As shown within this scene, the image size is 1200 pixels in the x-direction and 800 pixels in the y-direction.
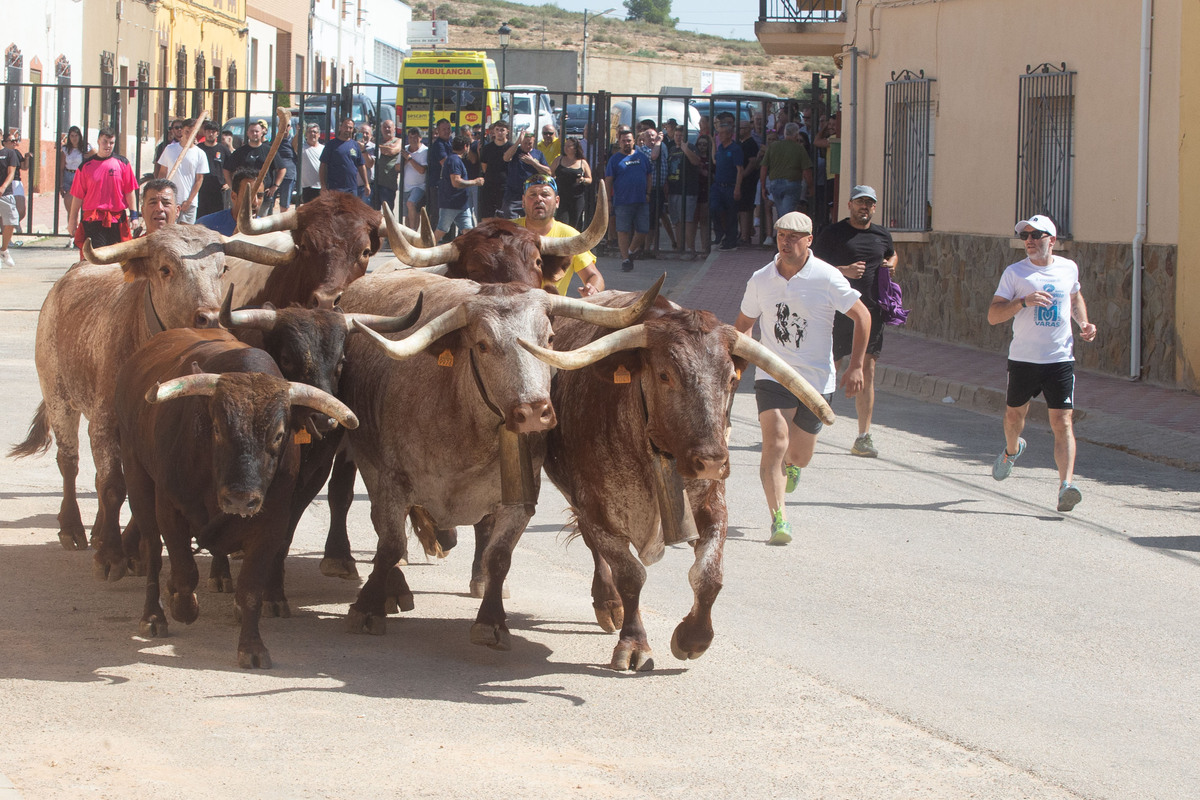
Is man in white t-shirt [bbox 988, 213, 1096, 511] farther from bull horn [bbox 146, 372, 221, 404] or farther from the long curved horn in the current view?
bull horn [bbox 146, 372, 221, 404]

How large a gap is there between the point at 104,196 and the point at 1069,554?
1185 centimetres

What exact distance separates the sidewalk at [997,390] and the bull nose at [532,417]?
7198mm

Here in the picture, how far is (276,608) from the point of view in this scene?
23.9 feet

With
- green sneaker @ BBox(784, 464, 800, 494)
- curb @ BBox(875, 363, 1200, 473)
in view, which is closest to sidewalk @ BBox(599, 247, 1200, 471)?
curb @ BBox(875, 363, 1200, 473)

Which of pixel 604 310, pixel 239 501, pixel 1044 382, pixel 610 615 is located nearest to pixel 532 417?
pixel 604 310

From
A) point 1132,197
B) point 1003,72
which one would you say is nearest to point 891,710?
point 1132,197

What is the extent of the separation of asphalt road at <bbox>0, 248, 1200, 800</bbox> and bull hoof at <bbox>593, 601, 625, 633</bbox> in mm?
64

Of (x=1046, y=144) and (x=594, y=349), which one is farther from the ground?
(x=1046, y=144)

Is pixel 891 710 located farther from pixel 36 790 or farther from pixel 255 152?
pixel 255 152

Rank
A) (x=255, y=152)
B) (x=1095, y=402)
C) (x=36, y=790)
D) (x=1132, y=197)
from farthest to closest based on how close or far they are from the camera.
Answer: (x=255, y=152), (x=1132, y=197), (x=1095, y=402), (x=36, y=790)

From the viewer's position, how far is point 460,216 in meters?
22.7

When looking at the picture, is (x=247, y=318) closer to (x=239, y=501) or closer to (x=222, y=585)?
(x=239, y=501)

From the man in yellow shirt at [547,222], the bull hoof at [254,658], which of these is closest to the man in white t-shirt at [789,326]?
the man in yellow shirt at [547,222]

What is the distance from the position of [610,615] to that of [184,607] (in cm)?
190
